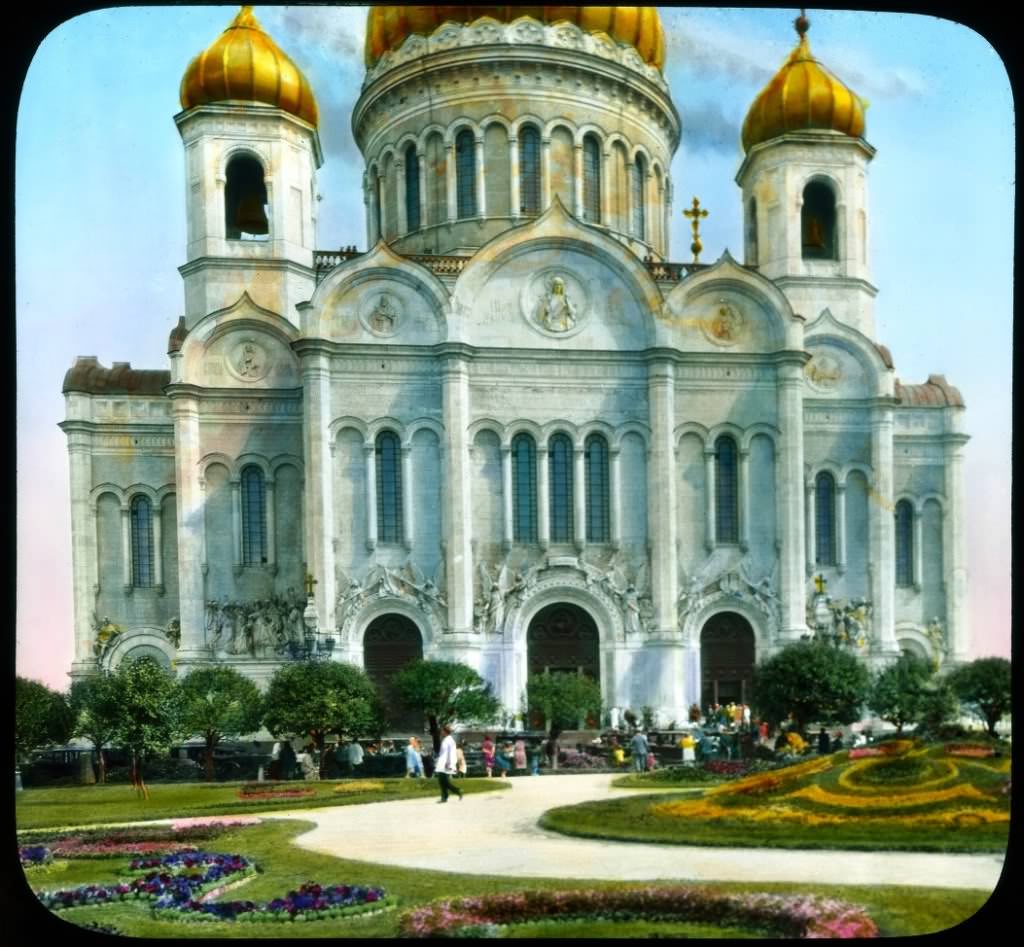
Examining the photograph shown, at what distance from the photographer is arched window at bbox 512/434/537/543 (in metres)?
39.8

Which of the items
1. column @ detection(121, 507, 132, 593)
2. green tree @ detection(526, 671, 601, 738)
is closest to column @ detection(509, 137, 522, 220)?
column @ detection(121, 507, 132, 593)

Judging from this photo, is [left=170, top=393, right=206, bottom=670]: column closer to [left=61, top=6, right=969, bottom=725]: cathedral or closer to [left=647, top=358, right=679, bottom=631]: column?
[left=61, top=6, right=969, bottom=725]: cathedral

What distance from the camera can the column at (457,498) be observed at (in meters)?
38.8

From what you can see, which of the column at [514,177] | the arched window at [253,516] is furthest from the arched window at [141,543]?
the column at [514,177]

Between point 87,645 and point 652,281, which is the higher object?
point 652,281

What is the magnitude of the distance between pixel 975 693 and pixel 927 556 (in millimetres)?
11675

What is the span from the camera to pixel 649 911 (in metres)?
16.6

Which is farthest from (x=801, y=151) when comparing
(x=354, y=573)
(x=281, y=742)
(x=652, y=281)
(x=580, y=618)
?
(x=281, y=742)

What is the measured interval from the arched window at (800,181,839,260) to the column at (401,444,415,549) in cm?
1387

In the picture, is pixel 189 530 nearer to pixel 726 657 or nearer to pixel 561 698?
pixel 561 698

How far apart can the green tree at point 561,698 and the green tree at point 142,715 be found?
408 inches

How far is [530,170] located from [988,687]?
878 inches

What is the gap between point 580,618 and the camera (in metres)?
40.1

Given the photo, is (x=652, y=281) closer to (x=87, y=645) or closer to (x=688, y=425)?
(x=688, y=425)
